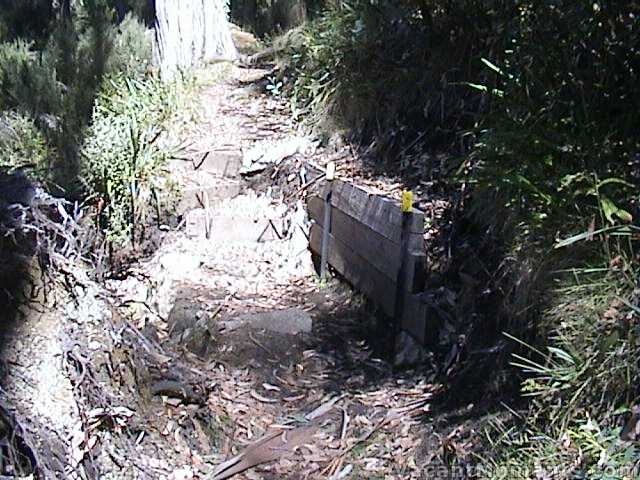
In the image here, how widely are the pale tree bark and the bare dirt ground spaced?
7.08 ft

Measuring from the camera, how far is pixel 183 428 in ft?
11.5

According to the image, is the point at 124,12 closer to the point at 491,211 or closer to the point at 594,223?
the point at 491,211

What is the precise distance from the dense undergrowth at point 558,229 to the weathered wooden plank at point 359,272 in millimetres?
490

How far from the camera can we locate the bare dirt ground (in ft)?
9.80

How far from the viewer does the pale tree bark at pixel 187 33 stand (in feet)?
28.2

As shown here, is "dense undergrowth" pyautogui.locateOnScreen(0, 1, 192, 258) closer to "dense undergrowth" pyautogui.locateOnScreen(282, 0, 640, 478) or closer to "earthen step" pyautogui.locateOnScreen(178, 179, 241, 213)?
"earthen step" pyautogui.locateOnScreen(178, 179, 241, 213)

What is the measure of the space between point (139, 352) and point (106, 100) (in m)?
4.73

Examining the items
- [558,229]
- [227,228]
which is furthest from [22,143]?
[558,229]

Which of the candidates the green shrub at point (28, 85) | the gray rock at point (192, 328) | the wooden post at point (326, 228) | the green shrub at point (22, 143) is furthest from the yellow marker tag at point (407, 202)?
the green shrub at point (28, 85)

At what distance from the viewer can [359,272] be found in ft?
16.7

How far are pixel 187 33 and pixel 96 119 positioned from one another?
6.10 feet

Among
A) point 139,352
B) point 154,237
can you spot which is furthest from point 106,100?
point 139,352

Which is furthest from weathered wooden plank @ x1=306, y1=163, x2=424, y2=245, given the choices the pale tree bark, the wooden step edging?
the pale tree bark

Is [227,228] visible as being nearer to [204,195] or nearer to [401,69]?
[204,195]
